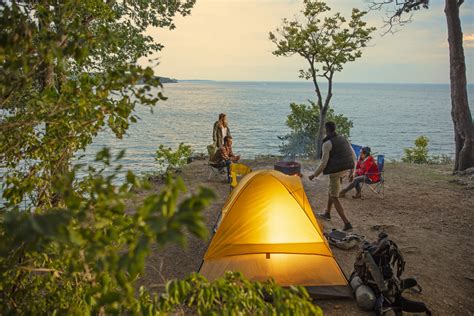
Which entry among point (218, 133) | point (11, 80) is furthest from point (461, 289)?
point (218, 133)

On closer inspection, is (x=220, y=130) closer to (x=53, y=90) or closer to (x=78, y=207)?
(x=53, y=90)

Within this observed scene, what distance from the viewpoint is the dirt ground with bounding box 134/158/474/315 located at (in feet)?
18.9

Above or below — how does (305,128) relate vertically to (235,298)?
below

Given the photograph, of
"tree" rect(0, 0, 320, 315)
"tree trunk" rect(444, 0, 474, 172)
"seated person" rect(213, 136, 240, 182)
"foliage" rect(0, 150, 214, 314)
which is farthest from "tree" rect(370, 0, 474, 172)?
"foliage" rect(0, 150, 214, 314)

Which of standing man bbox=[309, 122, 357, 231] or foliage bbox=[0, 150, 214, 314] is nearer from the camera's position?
foliage bbox=[0, 150, 214, 314]

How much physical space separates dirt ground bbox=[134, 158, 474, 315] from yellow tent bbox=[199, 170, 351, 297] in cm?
42

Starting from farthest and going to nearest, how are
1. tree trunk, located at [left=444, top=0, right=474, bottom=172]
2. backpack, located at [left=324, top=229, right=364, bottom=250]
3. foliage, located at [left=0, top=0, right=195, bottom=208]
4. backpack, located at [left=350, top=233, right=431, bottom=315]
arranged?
tree trunk, located at [left=444, top=0, right=474, bottom=172]
backpack, located at [left=324, top=229, right=364, bottom=250]
backpack, located at [left=350, top=233, right=431, bottom=315]
foliage, located at [left=0, top=0, right=195, bottom=208]

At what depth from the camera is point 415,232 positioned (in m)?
8.35

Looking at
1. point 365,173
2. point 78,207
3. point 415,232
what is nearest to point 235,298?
point 78,207

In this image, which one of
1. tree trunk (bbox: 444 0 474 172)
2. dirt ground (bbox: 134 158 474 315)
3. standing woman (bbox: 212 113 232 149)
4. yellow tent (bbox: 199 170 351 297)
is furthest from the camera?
tree trunk (bbox: 444 0 474 172)

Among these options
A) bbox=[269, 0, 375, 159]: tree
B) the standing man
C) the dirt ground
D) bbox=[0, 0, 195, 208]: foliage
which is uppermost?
bbox=[269, 0, 375, 159]: tree

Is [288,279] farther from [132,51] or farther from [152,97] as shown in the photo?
[132,51]

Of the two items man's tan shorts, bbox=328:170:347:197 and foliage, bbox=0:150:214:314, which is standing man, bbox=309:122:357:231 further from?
foliage, bbox=0:150:214:314

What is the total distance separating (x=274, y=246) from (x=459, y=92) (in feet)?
40.3
